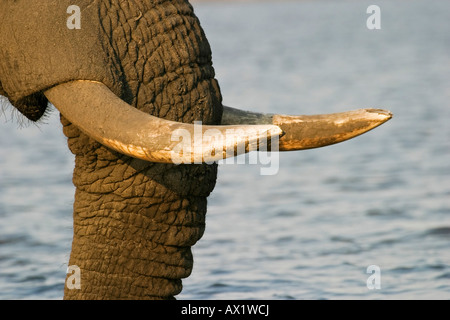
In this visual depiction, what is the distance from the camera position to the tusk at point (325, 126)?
5184 millimetres

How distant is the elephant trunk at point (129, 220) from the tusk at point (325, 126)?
0.52m

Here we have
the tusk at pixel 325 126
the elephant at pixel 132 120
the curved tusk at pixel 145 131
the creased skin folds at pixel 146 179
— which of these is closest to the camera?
the curved tusk at pixel 145 131

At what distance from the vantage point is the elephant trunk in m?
5.68

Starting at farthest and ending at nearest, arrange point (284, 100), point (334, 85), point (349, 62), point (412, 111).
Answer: point (349, 62)
point (334, 85)
point (284, 100)
point (412, 111)

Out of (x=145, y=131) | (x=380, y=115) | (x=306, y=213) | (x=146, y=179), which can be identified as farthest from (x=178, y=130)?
(x=306, y=213)

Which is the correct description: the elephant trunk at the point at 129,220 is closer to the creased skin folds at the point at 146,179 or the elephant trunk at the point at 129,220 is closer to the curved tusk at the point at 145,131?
the creased skin folds at the point at 146,179

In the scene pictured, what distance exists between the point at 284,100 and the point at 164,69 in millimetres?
16592

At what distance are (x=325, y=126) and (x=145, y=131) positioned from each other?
35.0 inches

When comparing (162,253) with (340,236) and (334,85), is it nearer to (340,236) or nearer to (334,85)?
(340,236)

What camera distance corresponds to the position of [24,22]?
534 cm

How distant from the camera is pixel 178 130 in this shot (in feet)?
15.9

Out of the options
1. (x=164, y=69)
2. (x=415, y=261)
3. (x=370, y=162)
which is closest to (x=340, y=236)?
(x=415, y=261)

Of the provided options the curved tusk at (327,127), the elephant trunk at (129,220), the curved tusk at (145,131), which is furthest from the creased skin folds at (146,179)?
the curved tusk at (327,127)

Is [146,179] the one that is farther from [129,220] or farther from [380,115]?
[380,115]
